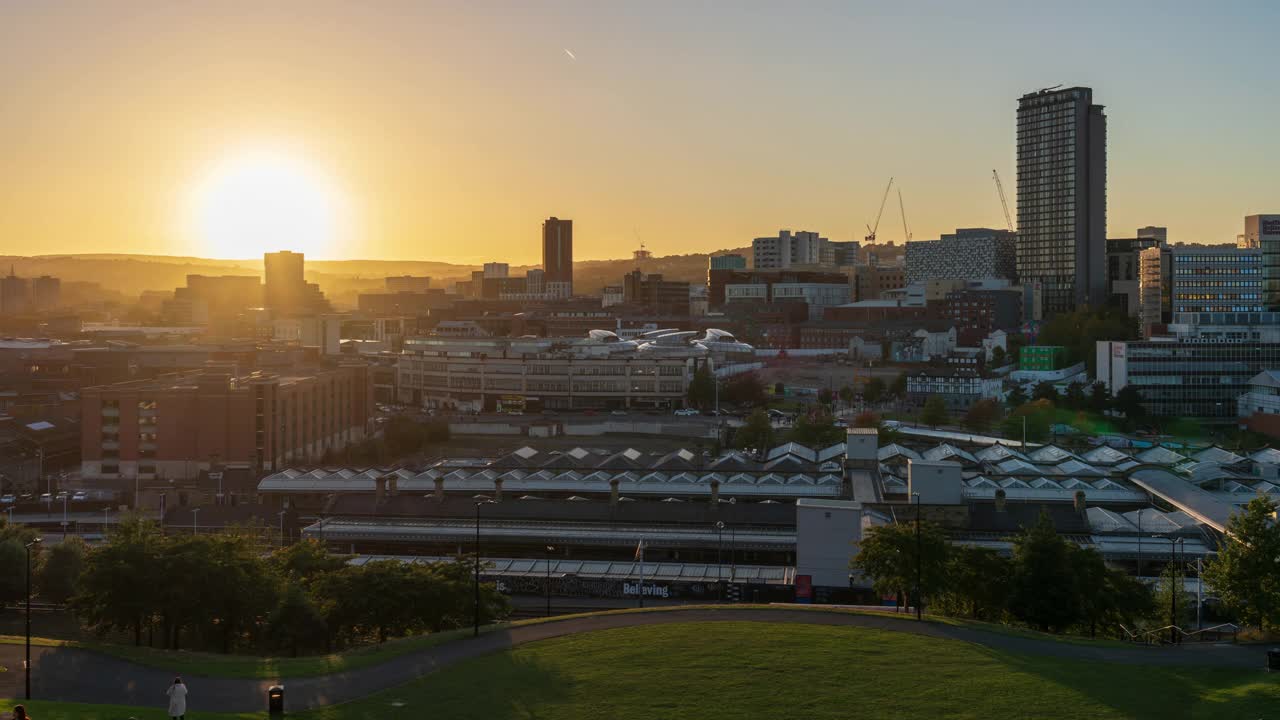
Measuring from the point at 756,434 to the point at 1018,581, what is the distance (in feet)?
99.9

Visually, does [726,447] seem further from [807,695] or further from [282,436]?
[807,695]

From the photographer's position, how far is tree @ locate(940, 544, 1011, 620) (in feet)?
63.3

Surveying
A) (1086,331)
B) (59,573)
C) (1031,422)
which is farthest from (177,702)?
(1086,331)

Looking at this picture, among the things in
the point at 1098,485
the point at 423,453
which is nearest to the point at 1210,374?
the point at 1098,485

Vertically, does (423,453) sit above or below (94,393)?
below

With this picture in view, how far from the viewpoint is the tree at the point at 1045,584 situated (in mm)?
18672

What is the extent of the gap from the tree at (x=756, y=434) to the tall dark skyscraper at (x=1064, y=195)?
6612 centimetres

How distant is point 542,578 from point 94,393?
2641 cm

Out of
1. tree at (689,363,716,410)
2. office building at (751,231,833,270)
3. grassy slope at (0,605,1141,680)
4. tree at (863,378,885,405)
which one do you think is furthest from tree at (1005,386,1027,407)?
office building at (751,231,833,270)

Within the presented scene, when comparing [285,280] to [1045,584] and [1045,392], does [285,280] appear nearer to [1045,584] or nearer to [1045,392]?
[1045,392]

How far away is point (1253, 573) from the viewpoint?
59.1 feet

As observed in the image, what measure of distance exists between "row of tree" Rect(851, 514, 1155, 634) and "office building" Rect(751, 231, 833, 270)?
158275 mm

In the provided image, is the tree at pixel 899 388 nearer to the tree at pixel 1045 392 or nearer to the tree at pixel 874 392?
the tree at pixel 874 392

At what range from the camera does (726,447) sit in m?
51.1
